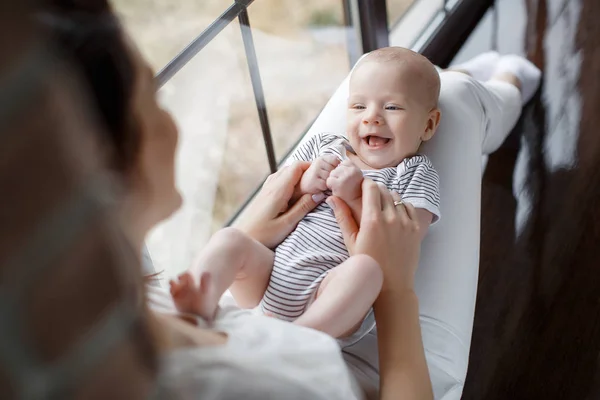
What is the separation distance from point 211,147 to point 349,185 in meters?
0.41

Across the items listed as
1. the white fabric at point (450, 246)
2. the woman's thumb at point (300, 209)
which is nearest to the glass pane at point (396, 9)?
the white fabric at point (450, 246)

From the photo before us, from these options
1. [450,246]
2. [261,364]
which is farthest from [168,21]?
[261,364]

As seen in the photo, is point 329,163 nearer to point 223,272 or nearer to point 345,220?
point 345,220

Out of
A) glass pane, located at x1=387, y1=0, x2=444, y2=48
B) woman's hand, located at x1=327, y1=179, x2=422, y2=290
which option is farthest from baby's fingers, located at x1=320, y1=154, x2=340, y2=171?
glass pane, located at x1=387, y1=0, x2=444, y2=48

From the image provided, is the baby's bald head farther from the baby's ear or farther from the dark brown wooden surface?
the dark brown wooden surface

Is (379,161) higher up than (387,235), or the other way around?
(379,161)

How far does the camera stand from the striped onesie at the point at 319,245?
1041 millimetres

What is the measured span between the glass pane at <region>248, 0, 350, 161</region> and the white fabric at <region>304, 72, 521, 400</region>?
12.2 inches

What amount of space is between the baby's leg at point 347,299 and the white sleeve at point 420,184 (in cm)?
20

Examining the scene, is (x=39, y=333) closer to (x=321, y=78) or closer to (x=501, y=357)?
(x=501, y=357)

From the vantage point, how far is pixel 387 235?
1009 mm

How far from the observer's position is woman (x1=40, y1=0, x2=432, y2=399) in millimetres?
374

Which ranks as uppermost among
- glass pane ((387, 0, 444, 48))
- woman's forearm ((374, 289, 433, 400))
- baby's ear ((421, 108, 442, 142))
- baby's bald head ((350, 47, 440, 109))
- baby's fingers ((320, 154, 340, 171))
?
glass pane ((387, 0, 444, 48))

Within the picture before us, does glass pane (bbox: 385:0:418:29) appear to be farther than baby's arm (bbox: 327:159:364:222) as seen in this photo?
Yes
